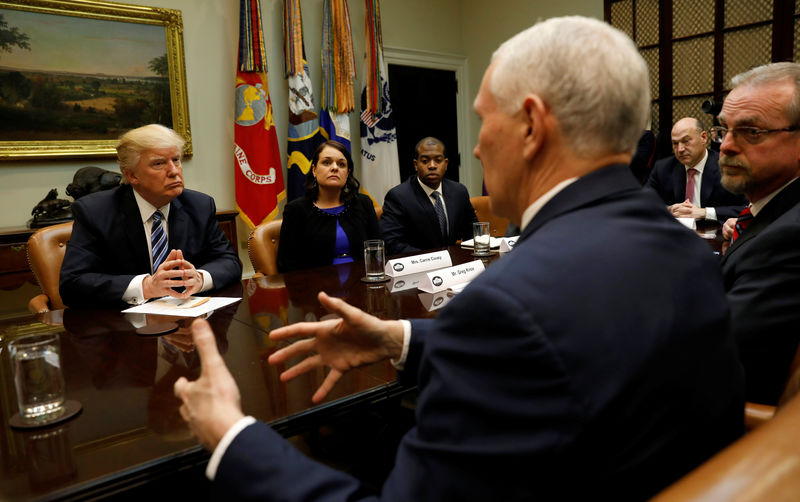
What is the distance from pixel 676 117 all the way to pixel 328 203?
3498mm

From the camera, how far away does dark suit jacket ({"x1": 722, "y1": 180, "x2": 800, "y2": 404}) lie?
1.24 m

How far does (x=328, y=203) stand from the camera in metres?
3.07

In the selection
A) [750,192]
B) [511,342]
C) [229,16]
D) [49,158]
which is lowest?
[511,342]

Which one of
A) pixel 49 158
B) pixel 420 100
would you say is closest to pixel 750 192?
pixel 49 158

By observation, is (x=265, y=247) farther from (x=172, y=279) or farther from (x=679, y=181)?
(x=679, y=181)

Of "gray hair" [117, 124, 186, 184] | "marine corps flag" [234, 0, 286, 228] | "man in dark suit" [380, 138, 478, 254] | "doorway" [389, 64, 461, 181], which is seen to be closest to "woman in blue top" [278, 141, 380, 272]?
"man in dark suit" [380, 138, 478, 254]

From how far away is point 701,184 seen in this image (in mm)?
4184

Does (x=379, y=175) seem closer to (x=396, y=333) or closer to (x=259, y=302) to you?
(x=259, y=302)

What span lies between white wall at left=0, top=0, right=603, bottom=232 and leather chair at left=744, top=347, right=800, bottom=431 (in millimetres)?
4447

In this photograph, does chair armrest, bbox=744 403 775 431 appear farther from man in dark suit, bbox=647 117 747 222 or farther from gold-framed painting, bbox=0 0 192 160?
gold-framed painting, bbox=0 0 192 160

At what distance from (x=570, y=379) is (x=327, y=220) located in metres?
2.48

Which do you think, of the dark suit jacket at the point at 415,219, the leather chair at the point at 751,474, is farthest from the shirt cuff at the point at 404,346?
the dark suit jacket at the point at 415,219

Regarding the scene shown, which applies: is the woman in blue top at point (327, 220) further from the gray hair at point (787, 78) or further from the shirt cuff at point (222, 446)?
the shirt cuff at point (222, 446)

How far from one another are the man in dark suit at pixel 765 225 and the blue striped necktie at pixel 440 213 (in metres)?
1.97
